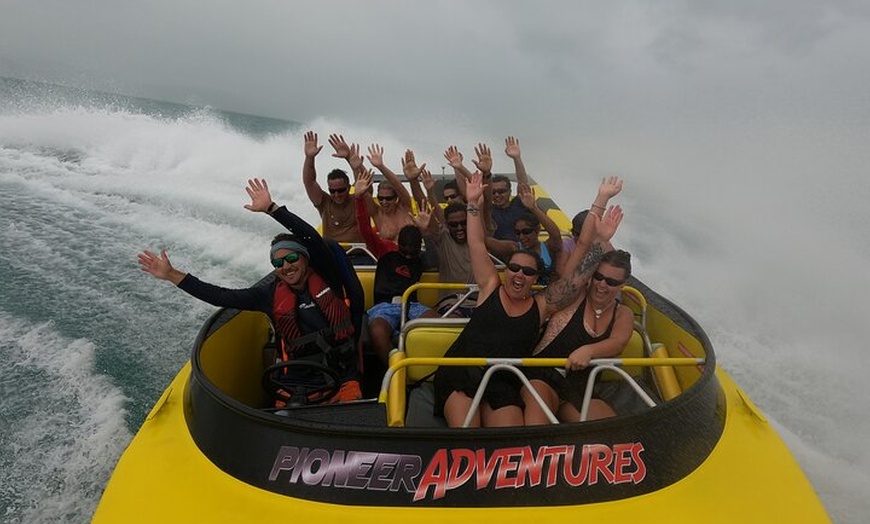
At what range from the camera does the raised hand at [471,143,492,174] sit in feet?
14.5

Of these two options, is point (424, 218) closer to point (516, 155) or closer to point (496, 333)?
point (516, 155)

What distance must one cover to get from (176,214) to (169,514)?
9965 millimetres

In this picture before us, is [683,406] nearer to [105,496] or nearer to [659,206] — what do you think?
[105,496]

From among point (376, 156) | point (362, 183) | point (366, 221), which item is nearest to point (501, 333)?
point (366, 221)

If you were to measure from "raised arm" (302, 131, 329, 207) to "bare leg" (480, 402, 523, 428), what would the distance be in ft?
10.1

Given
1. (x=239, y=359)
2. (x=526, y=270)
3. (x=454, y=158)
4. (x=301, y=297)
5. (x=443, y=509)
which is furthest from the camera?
(x=454, y=158)

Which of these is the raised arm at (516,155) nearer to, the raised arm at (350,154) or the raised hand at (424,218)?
the raised hand at (424,218)

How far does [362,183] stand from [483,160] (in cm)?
109

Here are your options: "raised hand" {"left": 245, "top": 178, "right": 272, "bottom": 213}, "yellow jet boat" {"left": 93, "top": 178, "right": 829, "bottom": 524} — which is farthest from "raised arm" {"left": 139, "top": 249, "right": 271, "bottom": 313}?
"yellow jet boat" {"left": 93, "top": 178, "right": 829, "bottom": 524}

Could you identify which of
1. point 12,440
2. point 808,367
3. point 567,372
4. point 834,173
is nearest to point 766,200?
point 834,173

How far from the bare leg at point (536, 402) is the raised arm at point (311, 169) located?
3.08 metres

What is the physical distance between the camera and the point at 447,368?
2637 mm

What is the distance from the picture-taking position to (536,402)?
2.43 meters

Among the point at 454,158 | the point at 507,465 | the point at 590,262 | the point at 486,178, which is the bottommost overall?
the point at 507,465
